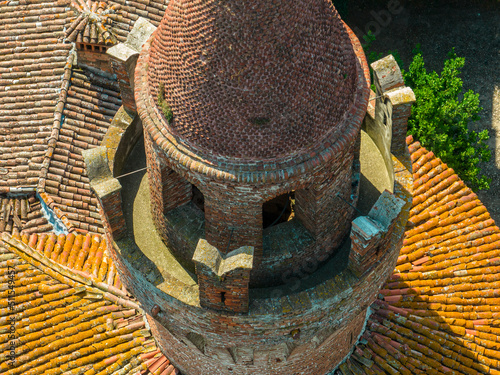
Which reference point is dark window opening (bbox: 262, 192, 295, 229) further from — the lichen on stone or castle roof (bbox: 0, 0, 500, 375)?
the lichen on stone

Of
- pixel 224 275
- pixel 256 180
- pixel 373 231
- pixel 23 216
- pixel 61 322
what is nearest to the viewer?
pixel 256 180

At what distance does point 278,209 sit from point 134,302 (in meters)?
4.34

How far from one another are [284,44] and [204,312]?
523 cm

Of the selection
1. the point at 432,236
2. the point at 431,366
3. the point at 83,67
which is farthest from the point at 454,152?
the point at 83,67

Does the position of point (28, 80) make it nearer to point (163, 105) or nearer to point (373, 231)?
point (163, 105)

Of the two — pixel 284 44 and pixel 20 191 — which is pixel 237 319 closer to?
pixel 284 44

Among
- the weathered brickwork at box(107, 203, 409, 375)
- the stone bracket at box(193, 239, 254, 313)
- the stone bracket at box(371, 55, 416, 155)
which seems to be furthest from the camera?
the stone bracket at box(371, 55, 416, 155)

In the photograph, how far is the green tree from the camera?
2477 centimetres

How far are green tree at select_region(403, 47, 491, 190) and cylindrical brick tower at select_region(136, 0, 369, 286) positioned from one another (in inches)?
463

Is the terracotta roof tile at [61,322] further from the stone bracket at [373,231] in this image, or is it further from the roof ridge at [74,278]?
the stone bracket at [373,231]

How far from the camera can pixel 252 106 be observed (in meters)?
11.9

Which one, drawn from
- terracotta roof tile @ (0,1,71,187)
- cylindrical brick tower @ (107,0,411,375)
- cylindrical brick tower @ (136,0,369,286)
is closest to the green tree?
cylindrical brick tower @ (107,0,411,375)

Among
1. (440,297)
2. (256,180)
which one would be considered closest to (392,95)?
(256,180)

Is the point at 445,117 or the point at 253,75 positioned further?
the point at 445,117
